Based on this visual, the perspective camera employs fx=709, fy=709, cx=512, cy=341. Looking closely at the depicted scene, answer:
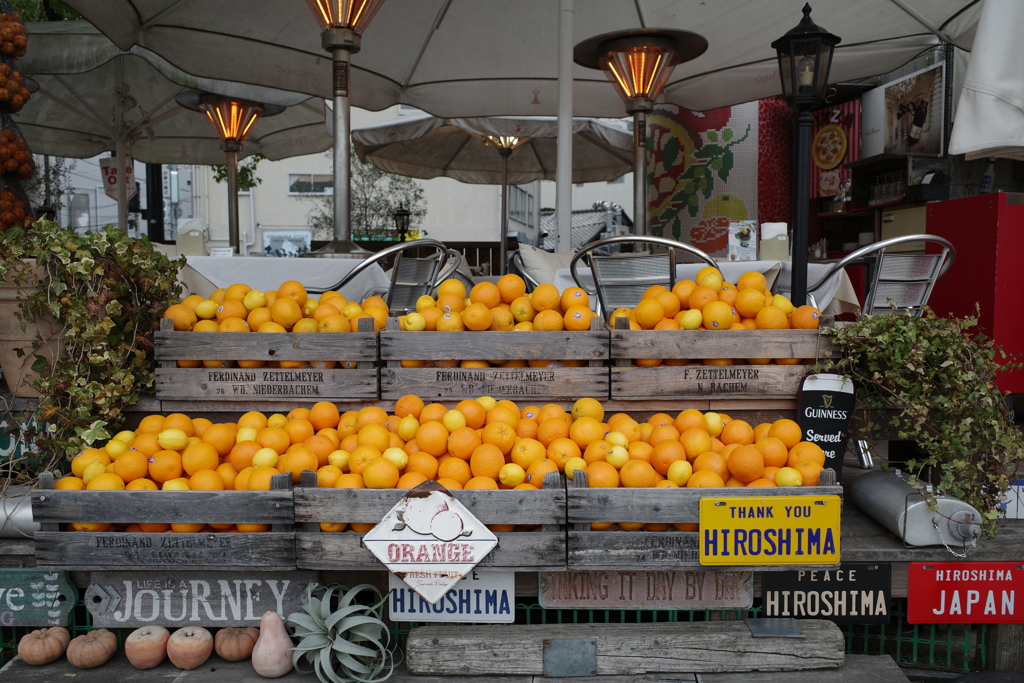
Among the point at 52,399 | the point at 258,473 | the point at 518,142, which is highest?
the point at 518,142

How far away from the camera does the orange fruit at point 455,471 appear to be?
1901 mm

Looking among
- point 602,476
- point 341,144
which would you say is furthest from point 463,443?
point 341,144

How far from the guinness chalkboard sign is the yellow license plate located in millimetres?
559

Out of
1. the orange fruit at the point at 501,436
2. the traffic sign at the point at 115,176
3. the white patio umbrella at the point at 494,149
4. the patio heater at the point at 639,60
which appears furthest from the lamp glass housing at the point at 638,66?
the traffic sign at the point at 115,176

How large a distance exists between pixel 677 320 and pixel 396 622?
1352 millimetres

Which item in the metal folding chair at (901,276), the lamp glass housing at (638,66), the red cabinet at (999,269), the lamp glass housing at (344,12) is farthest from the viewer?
the lamp glass housing at (638,66)

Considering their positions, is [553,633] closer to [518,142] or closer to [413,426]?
[413,426]

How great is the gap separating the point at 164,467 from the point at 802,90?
9.21 feet

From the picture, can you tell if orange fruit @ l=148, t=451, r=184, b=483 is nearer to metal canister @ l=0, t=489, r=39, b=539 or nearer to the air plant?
metal canister @ l=0, t=489, r=39, b=539

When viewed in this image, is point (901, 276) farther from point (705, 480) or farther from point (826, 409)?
point (705, 480)

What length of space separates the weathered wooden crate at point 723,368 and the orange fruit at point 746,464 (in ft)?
1.56

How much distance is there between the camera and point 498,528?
181cm

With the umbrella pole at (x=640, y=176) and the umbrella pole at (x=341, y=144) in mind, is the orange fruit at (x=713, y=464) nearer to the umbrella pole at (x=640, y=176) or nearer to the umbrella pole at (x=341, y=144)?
the umbrella pole at (x=341, y=144)

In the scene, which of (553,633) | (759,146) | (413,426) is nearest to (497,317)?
(413,426)
